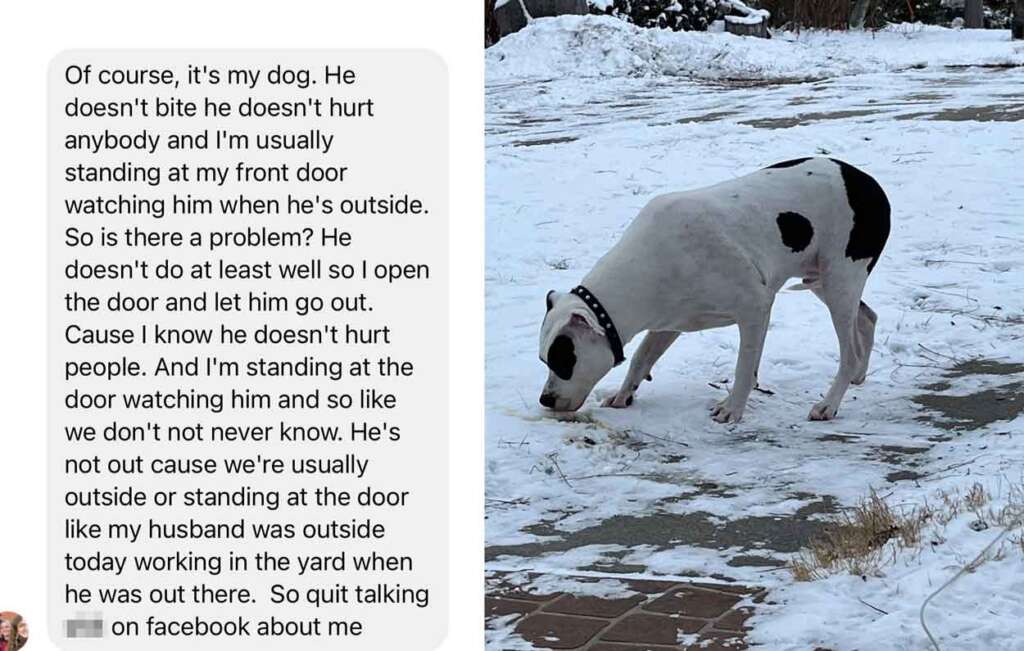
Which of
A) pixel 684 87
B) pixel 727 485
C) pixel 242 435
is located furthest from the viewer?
pixel 684 87

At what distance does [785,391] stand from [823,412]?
2.01 ft

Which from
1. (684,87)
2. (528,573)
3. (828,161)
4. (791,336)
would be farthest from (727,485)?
(684,87)

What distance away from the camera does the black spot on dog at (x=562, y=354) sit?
701 centimetres

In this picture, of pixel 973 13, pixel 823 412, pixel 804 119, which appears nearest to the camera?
pixel 823 412

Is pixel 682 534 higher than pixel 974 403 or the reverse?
the reverse

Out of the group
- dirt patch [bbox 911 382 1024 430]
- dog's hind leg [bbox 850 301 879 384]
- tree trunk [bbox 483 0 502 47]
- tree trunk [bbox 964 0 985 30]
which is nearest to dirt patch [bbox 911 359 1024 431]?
dirt patch [bbox 911 382 1024 430]

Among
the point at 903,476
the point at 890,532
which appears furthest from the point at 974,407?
the point at 890,532

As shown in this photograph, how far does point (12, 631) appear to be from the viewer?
249cm

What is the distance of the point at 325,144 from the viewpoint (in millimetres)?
2492

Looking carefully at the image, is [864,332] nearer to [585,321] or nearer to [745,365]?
[745,365]

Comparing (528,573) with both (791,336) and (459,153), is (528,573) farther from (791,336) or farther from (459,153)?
(791,336)

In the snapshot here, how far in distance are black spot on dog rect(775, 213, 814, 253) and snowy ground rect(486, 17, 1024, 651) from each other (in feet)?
3.11

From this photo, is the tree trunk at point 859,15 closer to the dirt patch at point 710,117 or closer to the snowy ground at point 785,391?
the snowy ground at point 785,391

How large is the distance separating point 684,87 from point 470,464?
19766 millimetres
